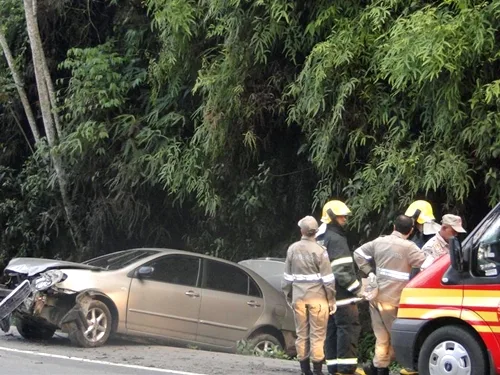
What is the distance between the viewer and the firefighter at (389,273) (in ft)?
32.0

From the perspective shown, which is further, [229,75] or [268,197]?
[268,197]

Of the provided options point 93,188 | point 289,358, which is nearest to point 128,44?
point 93,188

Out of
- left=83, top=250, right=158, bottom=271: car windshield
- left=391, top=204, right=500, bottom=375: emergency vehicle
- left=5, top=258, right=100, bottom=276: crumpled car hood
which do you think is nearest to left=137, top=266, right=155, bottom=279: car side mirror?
left=83, top=250, right=158, bottom=271: car windshield

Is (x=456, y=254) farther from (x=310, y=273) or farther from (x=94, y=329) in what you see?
(x=94, y=329)

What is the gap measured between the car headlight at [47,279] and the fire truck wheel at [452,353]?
5.27 meters

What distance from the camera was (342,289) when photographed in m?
10.2

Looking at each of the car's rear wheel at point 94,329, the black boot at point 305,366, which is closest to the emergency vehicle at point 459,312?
the black boot at point 305,366

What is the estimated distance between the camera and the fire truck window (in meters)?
8.27

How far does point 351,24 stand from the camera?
509 inches

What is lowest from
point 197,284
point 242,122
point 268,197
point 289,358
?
point 289,358

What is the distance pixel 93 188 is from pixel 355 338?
9.57 metres

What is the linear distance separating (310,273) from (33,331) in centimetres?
463

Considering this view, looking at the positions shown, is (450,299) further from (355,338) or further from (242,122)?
(242,122)

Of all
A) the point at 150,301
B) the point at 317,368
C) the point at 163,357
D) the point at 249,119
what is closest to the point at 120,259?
the point at 150,301
